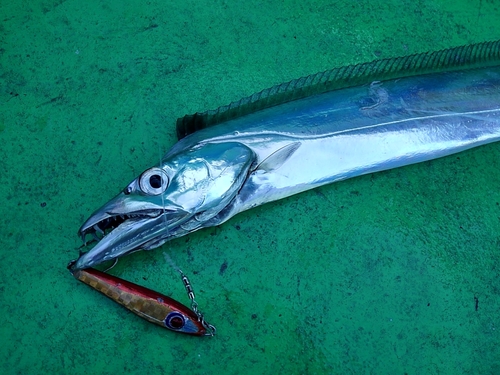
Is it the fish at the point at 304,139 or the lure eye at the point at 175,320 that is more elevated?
the fish at the point at 304,139

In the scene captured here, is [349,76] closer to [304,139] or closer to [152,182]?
[304,139]

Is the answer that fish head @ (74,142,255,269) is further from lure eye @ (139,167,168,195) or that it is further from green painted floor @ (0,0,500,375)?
green painted floor @ (0,0,500,375)

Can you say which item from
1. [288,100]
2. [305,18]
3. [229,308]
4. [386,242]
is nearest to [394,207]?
[386,242]

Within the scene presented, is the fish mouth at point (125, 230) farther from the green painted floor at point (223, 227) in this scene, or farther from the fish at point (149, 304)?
the green painted floor at point (223, 227)

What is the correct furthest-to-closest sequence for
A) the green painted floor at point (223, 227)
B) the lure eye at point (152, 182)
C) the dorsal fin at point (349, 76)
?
A: the dorsal fin at point (349, 76)
the green painted floor at point (223, 227)
the lure eye at point (152, 182)

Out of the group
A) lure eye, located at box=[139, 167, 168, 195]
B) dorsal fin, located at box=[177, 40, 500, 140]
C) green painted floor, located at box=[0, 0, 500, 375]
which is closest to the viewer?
lure eye, located at box=[139, 167, 168, 195]

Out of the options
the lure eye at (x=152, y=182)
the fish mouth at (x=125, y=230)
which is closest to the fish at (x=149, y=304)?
the fish mouth at (x=125, y=230)

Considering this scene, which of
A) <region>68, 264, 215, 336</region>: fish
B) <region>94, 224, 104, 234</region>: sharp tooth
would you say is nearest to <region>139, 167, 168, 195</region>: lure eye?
<region>94, 224, 104, 234</region>: sharp tooth
